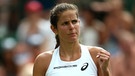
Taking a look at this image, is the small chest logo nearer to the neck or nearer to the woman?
the woman

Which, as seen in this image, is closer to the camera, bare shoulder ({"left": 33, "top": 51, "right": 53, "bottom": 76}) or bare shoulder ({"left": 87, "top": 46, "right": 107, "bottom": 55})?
bare shoulder ({"left": 87, "top": 46, "right": 107, "bottom": 55})

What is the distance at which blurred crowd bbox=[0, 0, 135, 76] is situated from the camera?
38.9 ft

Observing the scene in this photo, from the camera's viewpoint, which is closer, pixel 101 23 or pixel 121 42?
pixel 121 42

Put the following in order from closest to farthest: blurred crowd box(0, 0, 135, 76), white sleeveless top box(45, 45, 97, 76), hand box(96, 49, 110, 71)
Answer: hand box(96, 49, 110, 71)
white sleeveless top box(45, 45, 97, 76)
blurred crowd box(0, 0, 135, 76)

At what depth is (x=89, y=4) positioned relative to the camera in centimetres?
1417

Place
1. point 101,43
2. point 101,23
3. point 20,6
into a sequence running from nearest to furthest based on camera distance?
point 101,43 < point 101,23 < point 20,6

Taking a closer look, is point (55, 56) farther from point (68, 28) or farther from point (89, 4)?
point (89, 4)

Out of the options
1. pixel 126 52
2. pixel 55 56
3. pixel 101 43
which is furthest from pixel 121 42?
pixel 55 56

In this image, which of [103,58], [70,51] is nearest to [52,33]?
[70,51]

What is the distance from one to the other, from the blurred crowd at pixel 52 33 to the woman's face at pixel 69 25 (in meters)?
4.15

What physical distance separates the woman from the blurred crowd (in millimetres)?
3987

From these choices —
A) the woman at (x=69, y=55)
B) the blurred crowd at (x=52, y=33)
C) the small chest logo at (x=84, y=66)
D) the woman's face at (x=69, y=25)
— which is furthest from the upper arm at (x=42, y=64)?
the blurred crowd at (x=52, y=33)

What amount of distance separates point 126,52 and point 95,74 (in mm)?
4443

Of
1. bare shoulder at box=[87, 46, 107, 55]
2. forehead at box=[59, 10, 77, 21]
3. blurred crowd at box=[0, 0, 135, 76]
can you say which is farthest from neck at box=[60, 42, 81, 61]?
blurred crowd at box=[0, 0, 135, 76]
